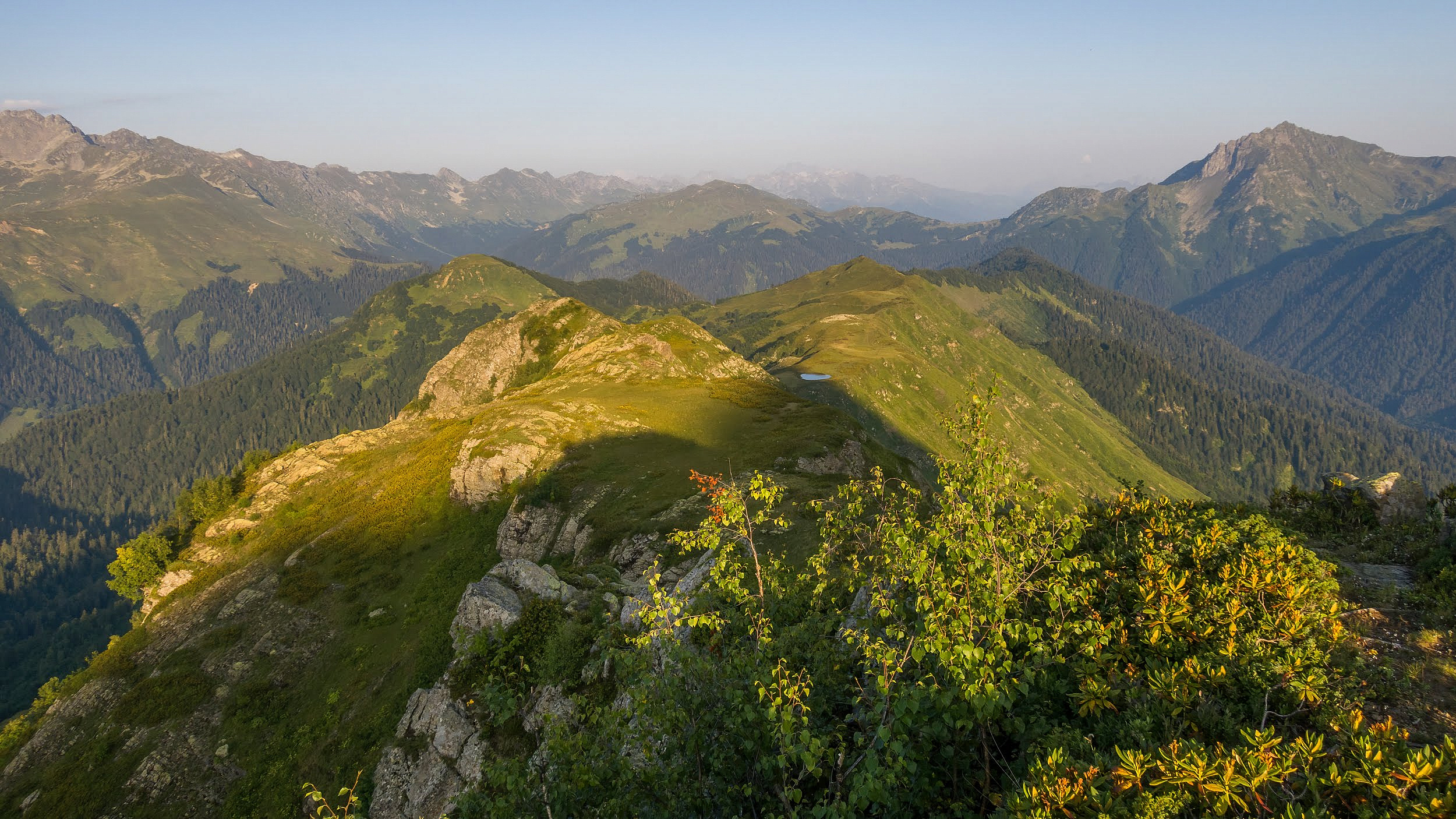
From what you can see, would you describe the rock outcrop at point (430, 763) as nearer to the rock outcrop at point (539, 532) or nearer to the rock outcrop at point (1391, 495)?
the rock outcrop at point (539, 532)

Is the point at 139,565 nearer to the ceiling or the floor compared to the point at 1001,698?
nearer to the floor

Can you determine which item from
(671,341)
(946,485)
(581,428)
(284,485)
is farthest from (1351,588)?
(671,341)

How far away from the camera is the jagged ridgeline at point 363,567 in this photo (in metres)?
31.4

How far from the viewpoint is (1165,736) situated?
915cm

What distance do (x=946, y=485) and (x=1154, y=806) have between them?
4.70 m

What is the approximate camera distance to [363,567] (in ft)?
160

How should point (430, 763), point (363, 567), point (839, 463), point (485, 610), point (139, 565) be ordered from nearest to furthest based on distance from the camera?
point (430, 763) → point (485, 610) → point (363, 567) → point (839, 463) → point (139, 565)

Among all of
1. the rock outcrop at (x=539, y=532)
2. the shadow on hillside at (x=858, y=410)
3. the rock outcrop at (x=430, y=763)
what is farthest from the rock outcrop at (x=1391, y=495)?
the shadow on hillside at (x=858, y=410)

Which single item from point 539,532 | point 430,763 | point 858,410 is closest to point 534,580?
point 430,763

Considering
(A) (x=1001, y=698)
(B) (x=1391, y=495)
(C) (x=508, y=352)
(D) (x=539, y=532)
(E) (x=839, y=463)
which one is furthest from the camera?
(C) (x=508, y=352)

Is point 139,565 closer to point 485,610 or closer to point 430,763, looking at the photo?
point 485,610

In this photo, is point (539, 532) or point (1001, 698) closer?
point (1001, 698)

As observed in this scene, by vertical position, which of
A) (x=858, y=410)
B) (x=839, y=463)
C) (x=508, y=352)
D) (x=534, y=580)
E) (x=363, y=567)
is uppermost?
(x=534, y=580)

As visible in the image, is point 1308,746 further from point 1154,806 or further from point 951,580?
point 951,580
